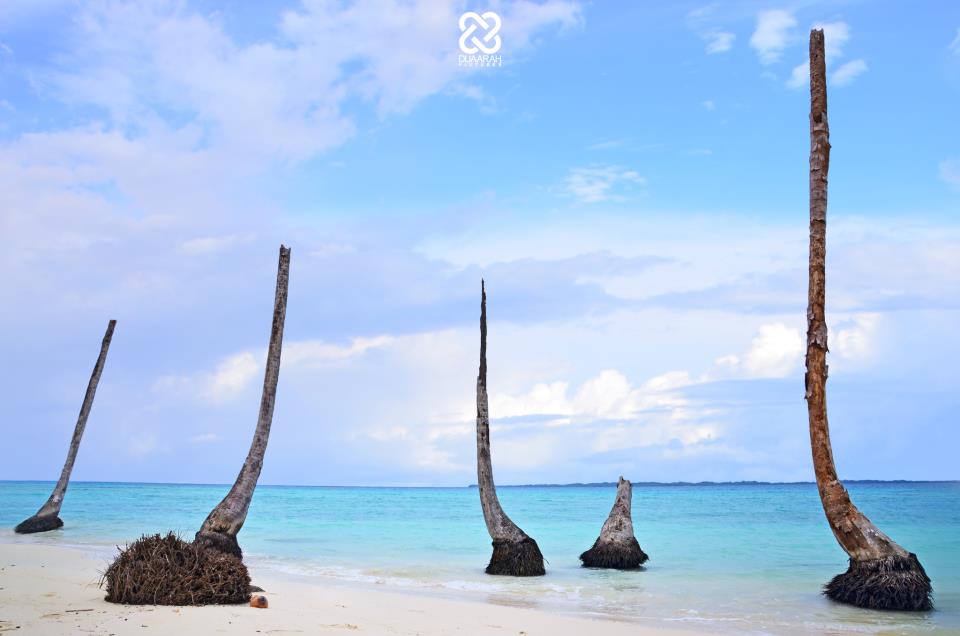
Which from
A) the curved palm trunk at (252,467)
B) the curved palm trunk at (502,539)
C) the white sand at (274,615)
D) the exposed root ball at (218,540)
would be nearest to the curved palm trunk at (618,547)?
the curved palm trunk at (502,539)

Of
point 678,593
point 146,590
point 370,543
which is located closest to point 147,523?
point 370,543

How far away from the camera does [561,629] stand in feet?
33.9

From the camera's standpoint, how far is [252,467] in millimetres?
17312

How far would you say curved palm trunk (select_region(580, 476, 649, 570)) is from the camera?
20.0 metres

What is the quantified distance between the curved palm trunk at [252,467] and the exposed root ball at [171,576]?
524 cm

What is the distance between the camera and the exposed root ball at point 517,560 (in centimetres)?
1806

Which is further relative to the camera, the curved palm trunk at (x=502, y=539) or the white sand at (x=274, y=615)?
the curved palm trunk at (x=502, y=539)

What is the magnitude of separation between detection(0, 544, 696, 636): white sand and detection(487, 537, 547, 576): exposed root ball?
482 cm

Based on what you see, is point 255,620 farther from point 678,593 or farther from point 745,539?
point 745,539

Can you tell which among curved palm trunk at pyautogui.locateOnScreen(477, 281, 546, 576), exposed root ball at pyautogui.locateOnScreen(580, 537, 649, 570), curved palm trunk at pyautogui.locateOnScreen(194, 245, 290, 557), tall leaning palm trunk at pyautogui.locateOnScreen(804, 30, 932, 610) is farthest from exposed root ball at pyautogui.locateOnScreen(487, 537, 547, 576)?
tall leaning palm trunk at pyautogui.locateOnScreen(804, 30, 932, 610)

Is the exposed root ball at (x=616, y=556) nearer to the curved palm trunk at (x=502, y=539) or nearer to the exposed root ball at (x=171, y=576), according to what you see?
the curved palm trunk at (x=502, y=539)

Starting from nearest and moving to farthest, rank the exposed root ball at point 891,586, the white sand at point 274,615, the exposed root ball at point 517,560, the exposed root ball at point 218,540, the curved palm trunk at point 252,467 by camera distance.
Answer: the white sand at point 274,615
the exposed root ball at point 891,586
the exposed root ball at point 218,540
the curved palm trunk at point 252,467
the exposed root ball at point 517,560

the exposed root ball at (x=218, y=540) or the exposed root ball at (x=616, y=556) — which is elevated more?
the exposed root ball at (x=218, y=540)

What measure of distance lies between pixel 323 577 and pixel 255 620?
9.76m
